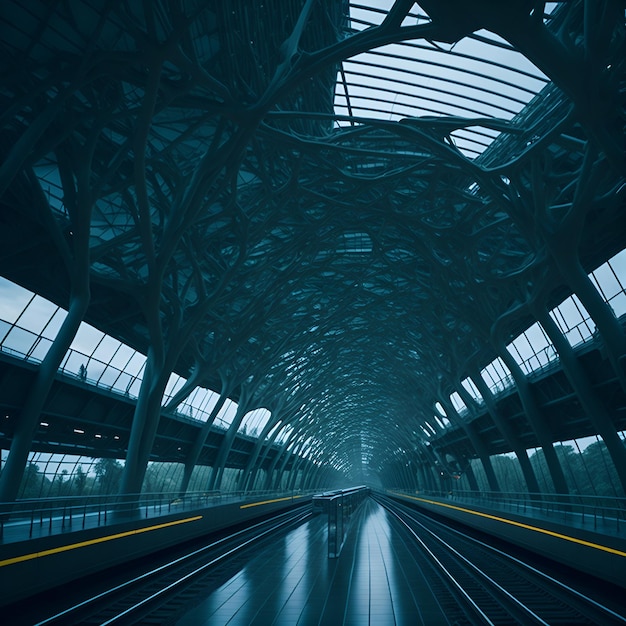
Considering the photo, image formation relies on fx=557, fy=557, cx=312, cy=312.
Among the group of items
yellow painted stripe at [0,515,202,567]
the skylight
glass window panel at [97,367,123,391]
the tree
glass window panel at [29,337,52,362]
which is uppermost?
the skylight

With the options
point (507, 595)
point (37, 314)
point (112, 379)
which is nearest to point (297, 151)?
point (37, 314)

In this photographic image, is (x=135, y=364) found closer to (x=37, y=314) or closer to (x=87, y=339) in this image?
(x=87, y=339)

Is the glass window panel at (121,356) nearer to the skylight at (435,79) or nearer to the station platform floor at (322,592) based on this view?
the station platform floor at (322,592)

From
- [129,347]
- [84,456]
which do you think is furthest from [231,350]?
[84,456]

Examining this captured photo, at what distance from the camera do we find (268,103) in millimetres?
15141

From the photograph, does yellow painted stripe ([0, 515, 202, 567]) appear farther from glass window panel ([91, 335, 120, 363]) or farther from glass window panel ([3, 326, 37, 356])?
glass window panel ([91, 335, 120, 363])

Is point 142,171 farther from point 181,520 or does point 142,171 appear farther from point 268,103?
point 181,520

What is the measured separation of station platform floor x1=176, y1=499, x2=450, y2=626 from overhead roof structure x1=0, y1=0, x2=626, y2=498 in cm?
1035

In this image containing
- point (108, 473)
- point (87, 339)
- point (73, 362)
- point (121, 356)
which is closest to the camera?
point (73, 362)

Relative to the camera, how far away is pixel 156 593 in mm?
11008

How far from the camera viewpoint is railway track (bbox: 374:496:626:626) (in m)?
9.99

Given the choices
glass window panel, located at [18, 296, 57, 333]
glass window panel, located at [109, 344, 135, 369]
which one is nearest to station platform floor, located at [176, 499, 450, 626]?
glass window panel, located at [18, 296, 57, 333]

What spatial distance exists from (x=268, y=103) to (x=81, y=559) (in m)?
12.0

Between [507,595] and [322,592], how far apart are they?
12.7 feet
